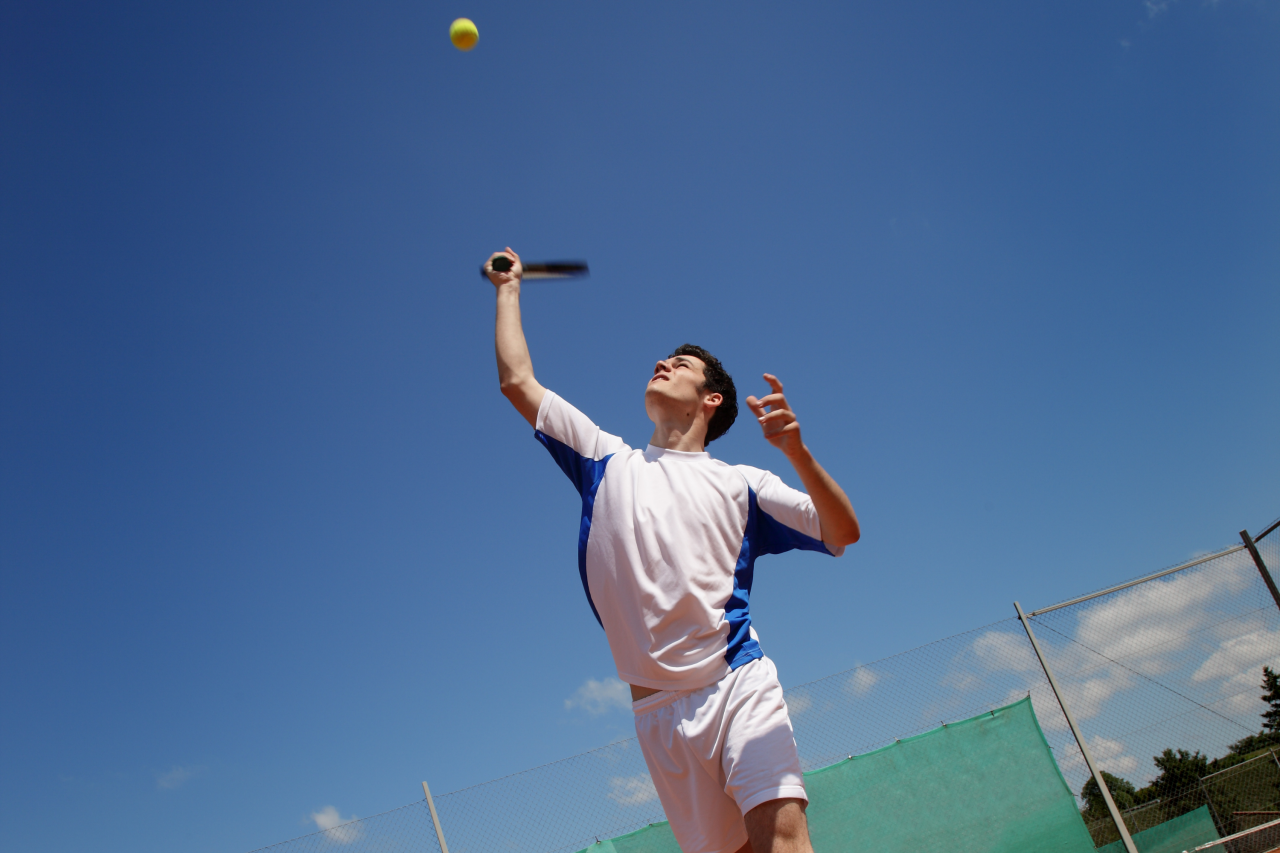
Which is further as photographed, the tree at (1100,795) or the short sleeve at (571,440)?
the tree at (1100,795)

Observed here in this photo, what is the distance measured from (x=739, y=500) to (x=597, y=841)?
4570mm

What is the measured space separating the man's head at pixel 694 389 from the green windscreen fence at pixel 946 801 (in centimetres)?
427

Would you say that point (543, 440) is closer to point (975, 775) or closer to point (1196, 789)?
point (975, 775)

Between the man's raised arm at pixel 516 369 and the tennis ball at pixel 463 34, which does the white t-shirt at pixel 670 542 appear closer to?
the man's raised arm at pixel 516 369

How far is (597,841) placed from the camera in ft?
18.3

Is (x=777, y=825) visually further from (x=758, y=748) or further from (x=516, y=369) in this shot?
(x=516, y=369)

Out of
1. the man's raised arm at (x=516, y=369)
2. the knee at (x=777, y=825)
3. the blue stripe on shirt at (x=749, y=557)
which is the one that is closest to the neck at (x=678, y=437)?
the blue stripe on shirt at (x=749, y=557)

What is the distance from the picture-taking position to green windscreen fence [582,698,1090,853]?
18.6 feet

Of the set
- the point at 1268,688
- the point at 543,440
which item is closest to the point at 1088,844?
the point at 1268,688

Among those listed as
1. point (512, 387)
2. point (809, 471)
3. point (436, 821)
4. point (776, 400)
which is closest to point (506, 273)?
point (512, 387)

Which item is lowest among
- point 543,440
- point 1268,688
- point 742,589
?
point 1268,688

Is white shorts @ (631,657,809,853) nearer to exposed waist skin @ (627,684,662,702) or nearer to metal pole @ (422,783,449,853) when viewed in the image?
exposed waist skin @ (627,684,662,702)

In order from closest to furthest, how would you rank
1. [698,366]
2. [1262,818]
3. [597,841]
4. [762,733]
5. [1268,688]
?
[762,733] → [698,366] → [597,841] → [1268,688] → [1262,818]

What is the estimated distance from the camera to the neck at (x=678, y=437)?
7.51 feet
